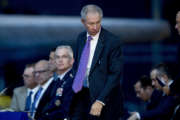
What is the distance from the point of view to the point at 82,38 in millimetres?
5824

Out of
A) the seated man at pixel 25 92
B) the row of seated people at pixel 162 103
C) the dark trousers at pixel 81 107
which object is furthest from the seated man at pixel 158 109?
the seated man at pixel 25 92

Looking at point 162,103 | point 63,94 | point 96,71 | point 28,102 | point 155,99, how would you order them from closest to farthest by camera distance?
point 96,71, point 63,94, point 162,103, point 155,99, point 28,102

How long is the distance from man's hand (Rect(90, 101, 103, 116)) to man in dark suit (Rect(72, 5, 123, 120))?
77mm

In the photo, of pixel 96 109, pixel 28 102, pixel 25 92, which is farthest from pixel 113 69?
pixel 25 92

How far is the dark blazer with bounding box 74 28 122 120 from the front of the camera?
18.3 feet

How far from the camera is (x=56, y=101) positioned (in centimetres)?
638

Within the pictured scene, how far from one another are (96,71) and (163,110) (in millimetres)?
1289

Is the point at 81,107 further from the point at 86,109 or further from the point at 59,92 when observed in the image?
the point at 59,92

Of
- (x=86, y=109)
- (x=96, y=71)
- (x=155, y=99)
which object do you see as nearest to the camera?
(x=96, y=71)

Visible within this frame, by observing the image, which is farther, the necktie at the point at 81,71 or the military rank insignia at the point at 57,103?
the military rank insignia at the point at 57,103

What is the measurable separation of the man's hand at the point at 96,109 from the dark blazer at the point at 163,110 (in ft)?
4.32

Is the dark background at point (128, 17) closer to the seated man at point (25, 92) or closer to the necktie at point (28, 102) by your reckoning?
the seated man at point (25, 92)

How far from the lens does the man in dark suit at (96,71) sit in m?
5.59

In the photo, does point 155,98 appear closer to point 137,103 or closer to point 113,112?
point 113,112
